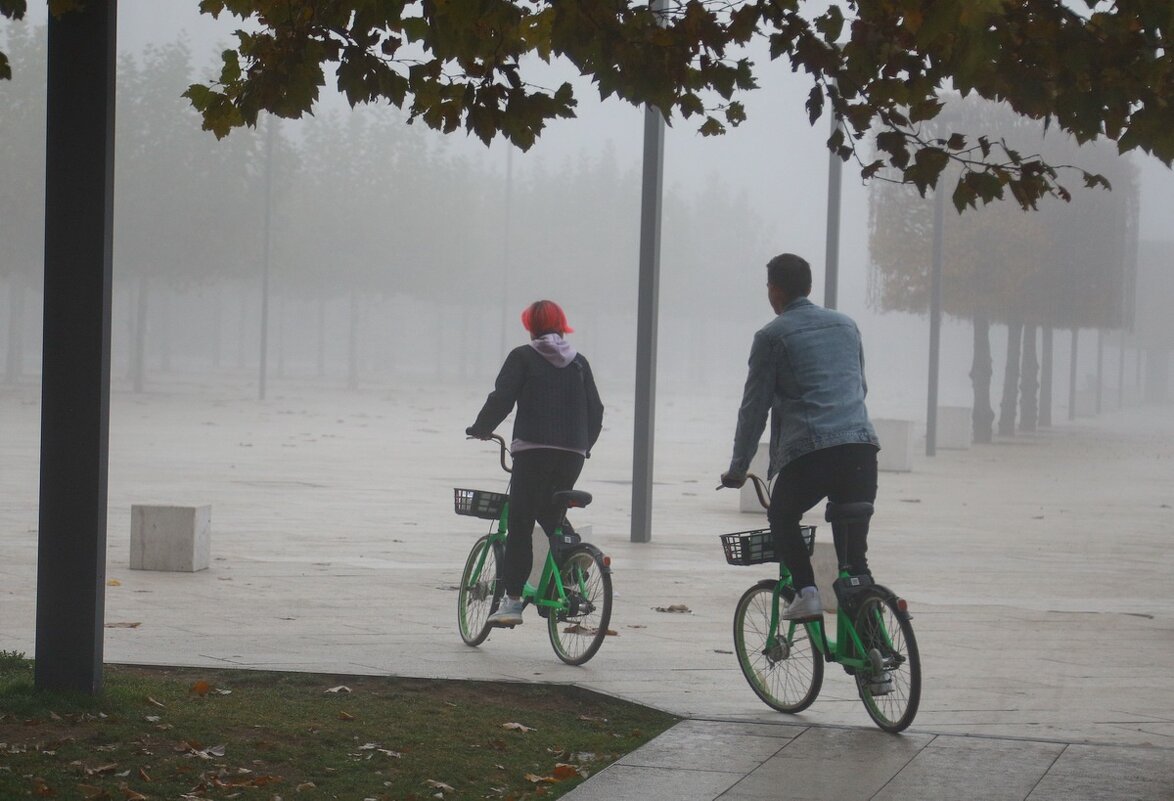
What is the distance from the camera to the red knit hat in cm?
809

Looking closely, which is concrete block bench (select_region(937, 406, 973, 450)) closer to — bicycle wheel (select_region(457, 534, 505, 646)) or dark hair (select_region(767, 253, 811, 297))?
bicycle wheel (select_region(457, 534, 505, 646))

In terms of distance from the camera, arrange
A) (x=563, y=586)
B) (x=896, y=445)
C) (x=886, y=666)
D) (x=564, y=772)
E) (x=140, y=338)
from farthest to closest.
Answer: (x=140, y=338)
(x=896, y=445)
(x=563, y=586)
(x=886, y=666)
(x=564, y=772)

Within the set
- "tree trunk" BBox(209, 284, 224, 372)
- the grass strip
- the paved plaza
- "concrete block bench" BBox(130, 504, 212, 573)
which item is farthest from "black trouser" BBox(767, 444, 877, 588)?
"tree trunk" BBox(209, 284, 224, 372)

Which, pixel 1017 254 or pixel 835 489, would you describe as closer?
pixel 835 489

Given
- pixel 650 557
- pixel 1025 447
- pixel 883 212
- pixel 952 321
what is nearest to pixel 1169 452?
pixel 1025 447

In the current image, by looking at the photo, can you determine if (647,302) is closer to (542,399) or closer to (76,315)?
(542,399)

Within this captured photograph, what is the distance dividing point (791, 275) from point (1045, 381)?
3803 cm

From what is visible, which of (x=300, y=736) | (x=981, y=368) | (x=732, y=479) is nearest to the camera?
(x=300, y=736)

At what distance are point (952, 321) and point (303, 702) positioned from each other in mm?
33094

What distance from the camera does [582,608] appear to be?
7.86 metres

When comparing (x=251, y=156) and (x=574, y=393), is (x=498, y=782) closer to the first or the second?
(x=574, y=393)

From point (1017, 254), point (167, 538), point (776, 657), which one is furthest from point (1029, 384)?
point (776, 657)

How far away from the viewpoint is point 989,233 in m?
37.6

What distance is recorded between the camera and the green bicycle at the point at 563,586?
7.80m
